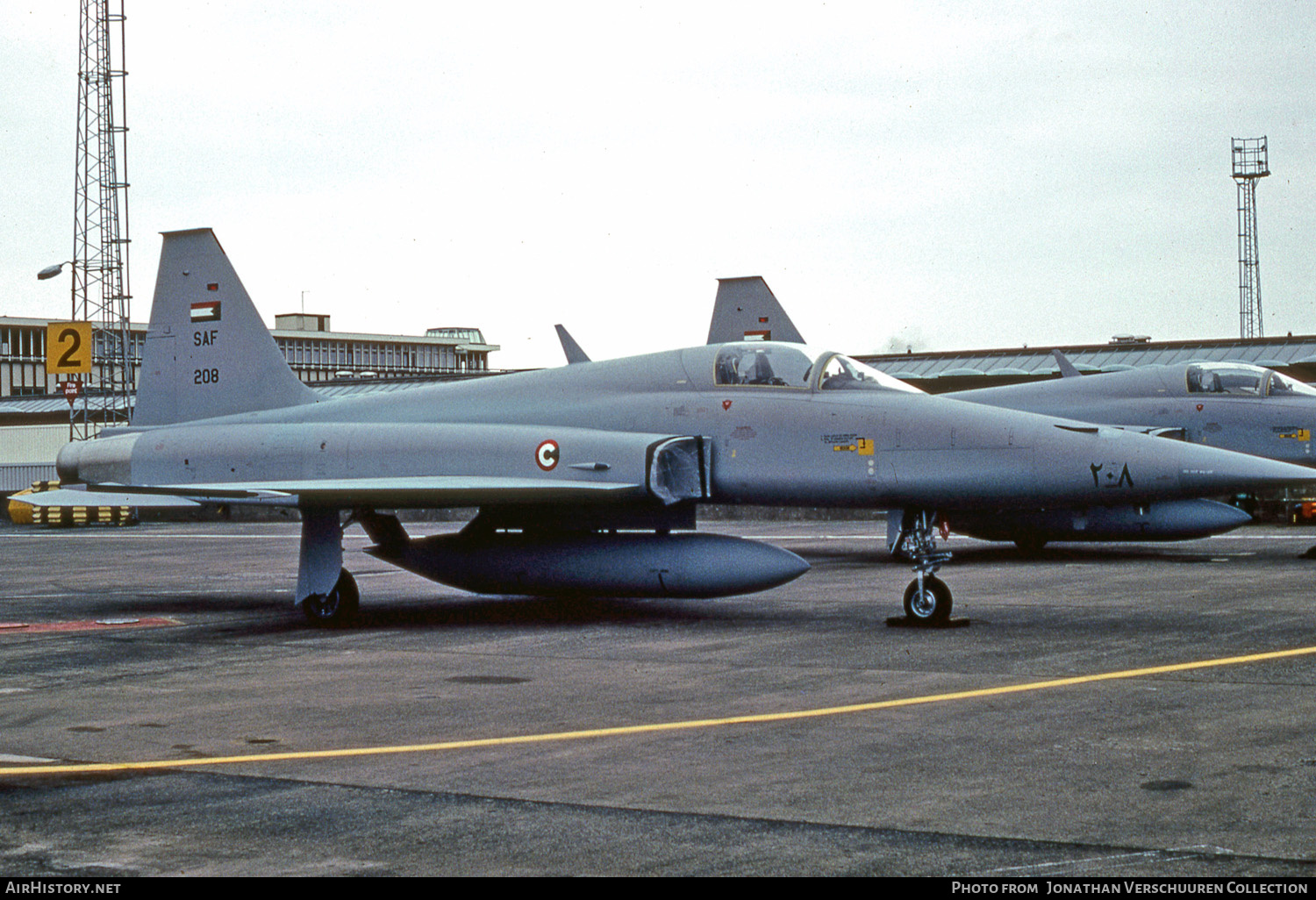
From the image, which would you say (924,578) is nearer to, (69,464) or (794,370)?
(794,370)

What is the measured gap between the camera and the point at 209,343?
17.9m

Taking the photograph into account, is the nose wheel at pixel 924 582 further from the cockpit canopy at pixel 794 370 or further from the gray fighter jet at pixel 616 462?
the cockpit canopy at pixel 794 370

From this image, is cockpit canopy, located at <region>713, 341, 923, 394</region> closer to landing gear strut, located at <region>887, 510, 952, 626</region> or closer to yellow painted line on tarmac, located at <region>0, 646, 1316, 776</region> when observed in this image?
landing gear strut, located at <region>887, 510, 952, 626</region>

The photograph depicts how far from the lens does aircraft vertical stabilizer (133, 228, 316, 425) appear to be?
17.8 metres

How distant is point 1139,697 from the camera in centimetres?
880

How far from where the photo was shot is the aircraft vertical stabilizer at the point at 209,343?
1780cm

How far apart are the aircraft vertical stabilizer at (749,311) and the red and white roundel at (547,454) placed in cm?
1396

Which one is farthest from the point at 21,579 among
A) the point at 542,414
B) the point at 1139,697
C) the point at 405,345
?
the point at 405,345

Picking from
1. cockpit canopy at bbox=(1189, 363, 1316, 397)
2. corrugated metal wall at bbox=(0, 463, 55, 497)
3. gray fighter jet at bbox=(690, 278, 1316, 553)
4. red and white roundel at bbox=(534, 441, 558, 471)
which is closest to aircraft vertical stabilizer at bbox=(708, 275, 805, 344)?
gray fighter jet at bbox=(690, 278, 1316, 553)

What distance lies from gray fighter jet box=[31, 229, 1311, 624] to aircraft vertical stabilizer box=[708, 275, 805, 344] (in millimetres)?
12680

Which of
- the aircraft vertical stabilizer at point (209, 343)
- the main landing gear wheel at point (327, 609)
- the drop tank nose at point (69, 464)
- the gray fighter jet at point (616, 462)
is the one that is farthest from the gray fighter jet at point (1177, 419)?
the drop tank nose at point (69, 464)

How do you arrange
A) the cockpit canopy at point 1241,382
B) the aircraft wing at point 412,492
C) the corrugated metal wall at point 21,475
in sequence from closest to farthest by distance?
1. the aircraft wing at point 412,492
2. the cockpit canopy at point 1241,382
3. the corrugated metal wall at point 21,475

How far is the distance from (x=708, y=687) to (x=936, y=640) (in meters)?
3.08

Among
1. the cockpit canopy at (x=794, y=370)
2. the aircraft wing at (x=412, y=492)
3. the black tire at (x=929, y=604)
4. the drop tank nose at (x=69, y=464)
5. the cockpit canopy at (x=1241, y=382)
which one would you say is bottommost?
the black tire at (x=929, y=604)
